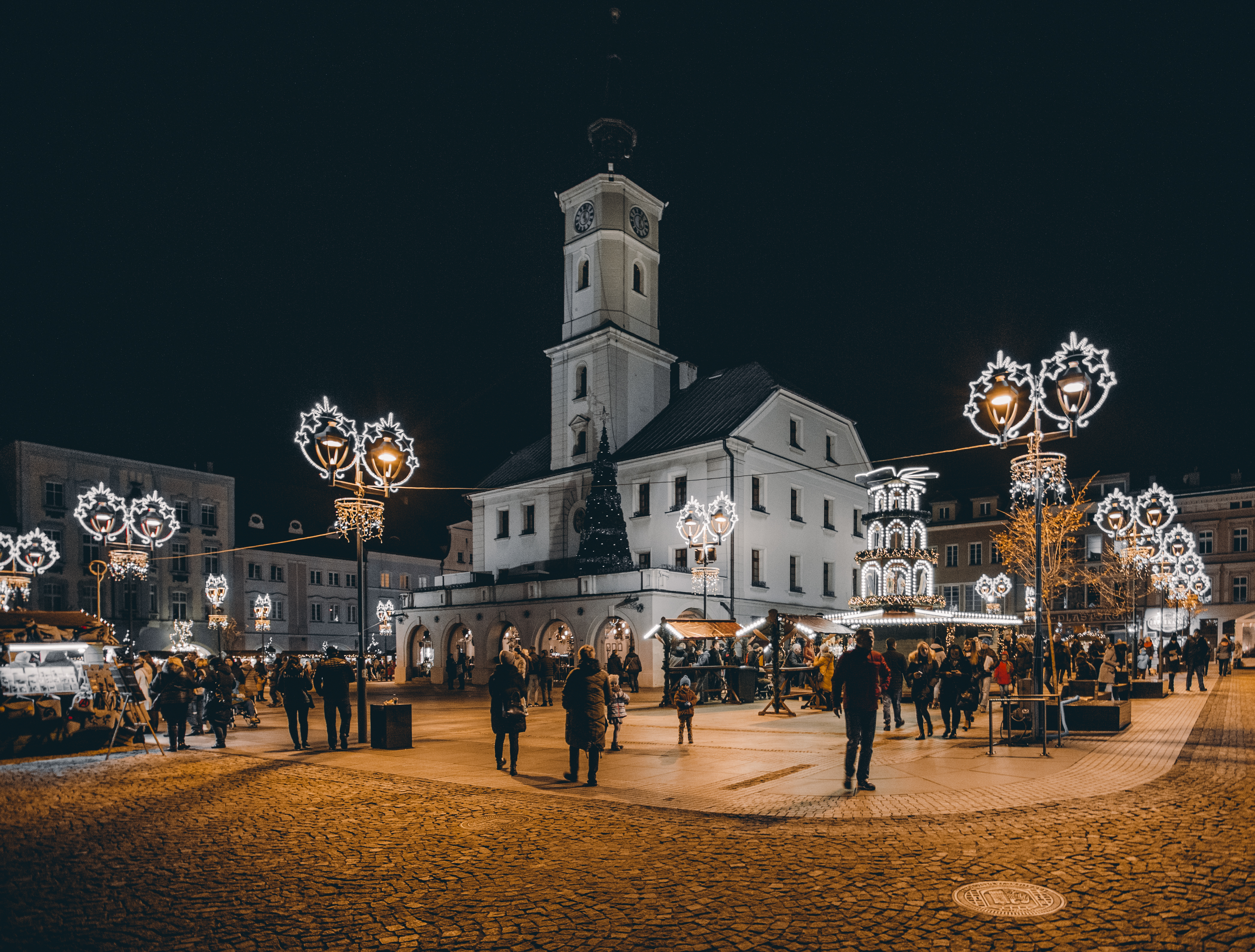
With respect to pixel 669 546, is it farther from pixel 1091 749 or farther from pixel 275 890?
pixel 275 890

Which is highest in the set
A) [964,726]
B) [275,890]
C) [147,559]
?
[147,559]

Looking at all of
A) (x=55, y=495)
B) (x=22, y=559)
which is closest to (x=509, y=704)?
(x=22, y=559)

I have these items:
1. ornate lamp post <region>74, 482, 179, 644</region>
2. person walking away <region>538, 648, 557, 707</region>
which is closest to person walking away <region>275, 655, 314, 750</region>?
ornate lamp post <region>74, 482, 179, 644</region>

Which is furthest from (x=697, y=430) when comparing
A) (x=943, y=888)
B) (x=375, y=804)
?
(x=943, y=888)

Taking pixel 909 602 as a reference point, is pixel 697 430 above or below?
above

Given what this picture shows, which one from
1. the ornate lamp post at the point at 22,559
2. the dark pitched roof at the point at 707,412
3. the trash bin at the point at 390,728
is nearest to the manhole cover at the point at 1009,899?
the trash bin at the point at 390,728

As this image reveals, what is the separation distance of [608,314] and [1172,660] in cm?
3024

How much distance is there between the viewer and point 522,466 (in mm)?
54781

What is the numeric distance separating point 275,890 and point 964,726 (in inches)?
579

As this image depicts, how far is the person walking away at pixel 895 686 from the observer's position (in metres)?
16.0

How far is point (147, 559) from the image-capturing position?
25266 mm

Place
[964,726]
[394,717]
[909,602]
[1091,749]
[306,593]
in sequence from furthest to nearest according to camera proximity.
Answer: [306,593] < [909,602] < [964,726] < [394,717] < [1091,749]

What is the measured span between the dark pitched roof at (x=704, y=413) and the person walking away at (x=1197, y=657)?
19750 mm

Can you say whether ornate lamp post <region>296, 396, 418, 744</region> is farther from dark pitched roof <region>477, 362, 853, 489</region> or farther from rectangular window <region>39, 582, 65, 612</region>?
rectangular window <region>39, 582, 65, 612</region>
